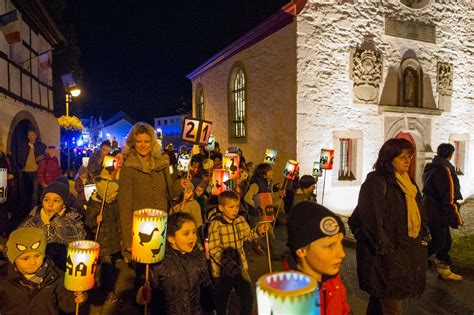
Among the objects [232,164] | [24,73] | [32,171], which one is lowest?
[32,171]

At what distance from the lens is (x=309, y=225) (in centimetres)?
234

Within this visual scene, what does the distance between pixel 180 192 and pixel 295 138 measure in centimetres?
735

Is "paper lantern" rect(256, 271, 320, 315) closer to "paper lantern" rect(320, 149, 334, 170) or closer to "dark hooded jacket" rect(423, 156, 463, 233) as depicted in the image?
"dark hooded jacket" rect(423, 156, 463, 233)

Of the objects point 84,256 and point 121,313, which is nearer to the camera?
→ point 84,256

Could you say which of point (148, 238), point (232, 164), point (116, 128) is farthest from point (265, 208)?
point (116, 128)

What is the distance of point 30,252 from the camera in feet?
9.99

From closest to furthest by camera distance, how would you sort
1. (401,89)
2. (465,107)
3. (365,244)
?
(365,244), (401,89), (465,107)

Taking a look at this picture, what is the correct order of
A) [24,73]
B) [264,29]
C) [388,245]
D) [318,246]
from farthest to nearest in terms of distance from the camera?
[24,73]
[264,29]
[388,245]
[318,246]

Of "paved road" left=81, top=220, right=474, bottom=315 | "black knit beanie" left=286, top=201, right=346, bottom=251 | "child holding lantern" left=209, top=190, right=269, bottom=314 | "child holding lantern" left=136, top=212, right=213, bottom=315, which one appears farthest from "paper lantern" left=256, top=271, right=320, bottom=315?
"paved road" left=81, top=220, right=474, bottom=315

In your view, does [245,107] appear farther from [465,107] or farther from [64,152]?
[64,152]

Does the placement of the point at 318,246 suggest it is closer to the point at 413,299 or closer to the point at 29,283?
the point at 29,283

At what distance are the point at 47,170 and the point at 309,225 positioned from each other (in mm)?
8215

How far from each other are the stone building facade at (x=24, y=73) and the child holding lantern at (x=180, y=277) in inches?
380

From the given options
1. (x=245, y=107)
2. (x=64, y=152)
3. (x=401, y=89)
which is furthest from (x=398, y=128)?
(x=64, y=152)
